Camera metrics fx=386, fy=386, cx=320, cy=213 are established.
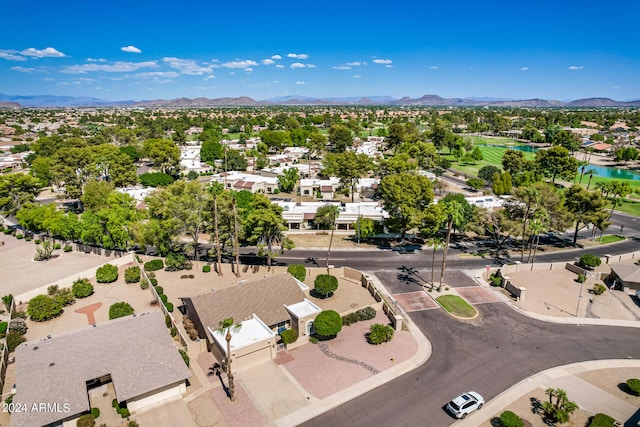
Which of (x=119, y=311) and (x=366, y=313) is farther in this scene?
(x=366, y=313)

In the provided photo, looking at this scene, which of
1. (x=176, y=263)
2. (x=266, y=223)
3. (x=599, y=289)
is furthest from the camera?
(x=176, y=263)

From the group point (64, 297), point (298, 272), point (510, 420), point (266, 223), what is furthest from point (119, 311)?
point (510, 420)

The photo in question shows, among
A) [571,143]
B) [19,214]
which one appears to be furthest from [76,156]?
[571,143]

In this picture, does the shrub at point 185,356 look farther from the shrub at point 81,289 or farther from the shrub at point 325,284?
the shrub at point 81,289

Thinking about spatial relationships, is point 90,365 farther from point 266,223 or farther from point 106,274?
point 266,223

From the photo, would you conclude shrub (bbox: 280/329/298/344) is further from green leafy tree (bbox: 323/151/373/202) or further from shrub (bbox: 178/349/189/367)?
green leafy tree (bbox: 323/151/373/202)

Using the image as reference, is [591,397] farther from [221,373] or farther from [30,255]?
[30,255]

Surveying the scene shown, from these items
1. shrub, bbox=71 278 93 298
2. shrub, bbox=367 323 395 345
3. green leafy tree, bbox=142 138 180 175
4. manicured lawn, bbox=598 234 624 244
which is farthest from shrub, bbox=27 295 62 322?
manicured lawn, bbox=598 234 624 244

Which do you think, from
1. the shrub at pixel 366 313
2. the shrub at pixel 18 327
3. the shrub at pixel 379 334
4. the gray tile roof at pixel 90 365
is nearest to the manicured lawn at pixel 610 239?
the shrub at pixel 366 313
